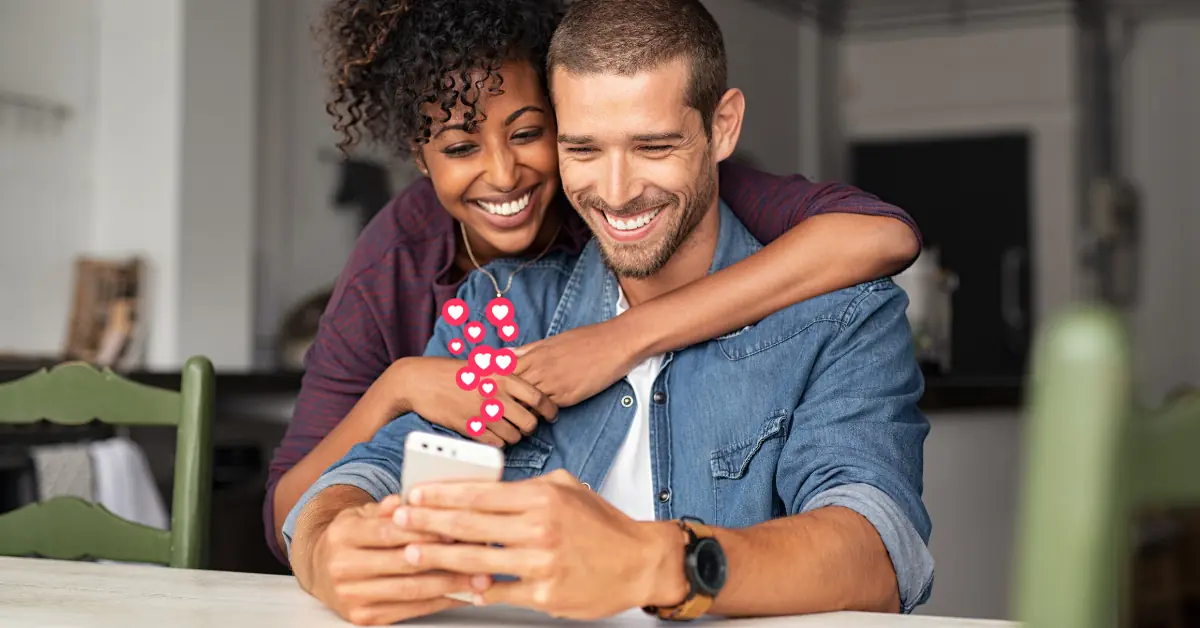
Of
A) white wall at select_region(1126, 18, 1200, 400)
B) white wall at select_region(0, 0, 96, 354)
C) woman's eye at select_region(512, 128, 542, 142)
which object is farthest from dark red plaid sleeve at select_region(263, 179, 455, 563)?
white wall at select_region(1126, 18, 1200, 400)

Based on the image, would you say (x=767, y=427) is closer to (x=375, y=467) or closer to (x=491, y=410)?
(x=491, y=410)

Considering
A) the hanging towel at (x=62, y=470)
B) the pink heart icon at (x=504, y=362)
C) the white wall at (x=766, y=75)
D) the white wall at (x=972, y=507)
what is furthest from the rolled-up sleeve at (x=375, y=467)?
the white wall at (x=766, y=75)

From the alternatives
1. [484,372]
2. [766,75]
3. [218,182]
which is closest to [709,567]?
[484,372]

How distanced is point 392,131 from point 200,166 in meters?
2.40

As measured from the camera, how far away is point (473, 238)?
72.5 inches

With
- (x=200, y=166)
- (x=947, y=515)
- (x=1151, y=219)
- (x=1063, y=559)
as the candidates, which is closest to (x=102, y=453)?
(x=200, y=166)

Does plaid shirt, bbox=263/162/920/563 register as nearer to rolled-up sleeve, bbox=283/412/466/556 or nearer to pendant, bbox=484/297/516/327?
pendant, bbox=484/297/516/327

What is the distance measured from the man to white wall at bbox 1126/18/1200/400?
6.06 metres

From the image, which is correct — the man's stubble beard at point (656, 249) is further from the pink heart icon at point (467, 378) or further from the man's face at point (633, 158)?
the pink heart icon at point (467, 378)

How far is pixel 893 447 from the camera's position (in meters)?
1.32

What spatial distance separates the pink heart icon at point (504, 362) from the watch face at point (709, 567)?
18.3 inches

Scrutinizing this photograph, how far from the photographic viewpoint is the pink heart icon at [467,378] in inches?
55.7

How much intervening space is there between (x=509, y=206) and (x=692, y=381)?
366 millimetres

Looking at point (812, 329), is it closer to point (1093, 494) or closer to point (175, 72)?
point (1093, 494)
